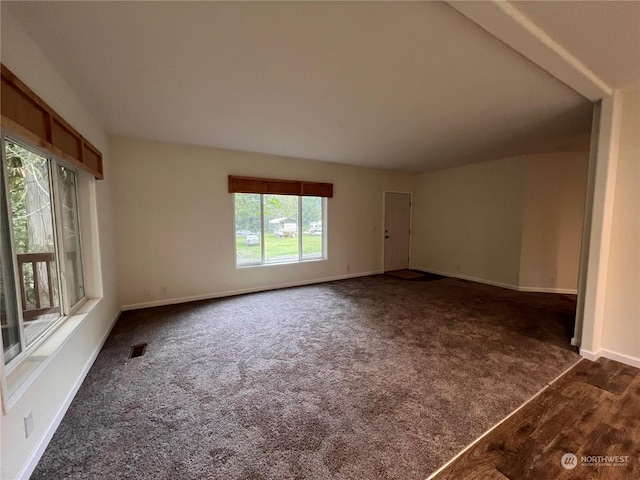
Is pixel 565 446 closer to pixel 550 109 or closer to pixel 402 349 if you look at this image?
pixel 402 349

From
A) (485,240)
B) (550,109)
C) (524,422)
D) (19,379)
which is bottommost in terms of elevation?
(524,422)

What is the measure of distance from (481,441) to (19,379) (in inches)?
103

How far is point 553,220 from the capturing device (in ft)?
15.3

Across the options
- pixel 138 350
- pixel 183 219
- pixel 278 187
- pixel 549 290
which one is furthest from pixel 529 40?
pixel 549 290

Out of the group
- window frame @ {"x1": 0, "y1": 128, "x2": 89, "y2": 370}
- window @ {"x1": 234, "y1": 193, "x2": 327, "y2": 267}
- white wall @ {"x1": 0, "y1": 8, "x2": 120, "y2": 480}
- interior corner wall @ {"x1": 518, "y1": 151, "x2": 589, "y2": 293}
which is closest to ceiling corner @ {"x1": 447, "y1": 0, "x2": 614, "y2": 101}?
white wall @ {"x1": 0, "y1": 8, "x2": 120, "y2": 480}

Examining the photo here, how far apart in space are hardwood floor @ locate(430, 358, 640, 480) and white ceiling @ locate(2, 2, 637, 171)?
2.45 meters

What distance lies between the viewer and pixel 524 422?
1.77 meters

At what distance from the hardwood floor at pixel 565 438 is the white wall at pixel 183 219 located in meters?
3.83

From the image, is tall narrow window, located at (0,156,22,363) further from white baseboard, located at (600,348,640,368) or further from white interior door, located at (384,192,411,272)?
white interior door, located at (384,192,411,272)

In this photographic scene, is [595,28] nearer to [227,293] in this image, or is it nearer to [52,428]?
[52,428]

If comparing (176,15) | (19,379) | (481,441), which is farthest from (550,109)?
(19,379)

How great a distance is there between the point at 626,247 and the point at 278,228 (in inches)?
173

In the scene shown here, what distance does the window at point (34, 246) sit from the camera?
1.51 m

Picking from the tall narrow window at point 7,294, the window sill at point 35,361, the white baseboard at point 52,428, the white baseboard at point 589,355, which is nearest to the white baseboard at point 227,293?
the white baseboard at point 52,428
